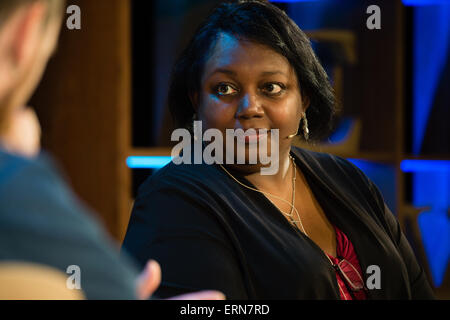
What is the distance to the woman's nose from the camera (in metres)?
1.01

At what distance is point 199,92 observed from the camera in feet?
3.62

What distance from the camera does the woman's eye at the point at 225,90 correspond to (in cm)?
103

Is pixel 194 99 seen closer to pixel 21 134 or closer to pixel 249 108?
pixel 249 108

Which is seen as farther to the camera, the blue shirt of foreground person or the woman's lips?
the woman's lips

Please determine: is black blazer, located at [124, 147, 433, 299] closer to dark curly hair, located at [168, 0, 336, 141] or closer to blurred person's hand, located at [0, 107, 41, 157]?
dark curly hair, located at [168, 0, 336, 141]

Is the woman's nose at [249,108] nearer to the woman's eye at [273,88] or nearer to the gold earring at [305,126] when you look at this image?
the woman's eye at [273,88]

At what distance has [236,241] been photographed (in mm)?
952

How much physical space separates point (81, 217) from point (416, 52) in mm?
2301

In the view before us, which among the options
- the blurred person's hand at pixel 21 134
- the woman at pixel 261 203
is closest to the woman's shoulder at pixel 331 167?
the woman at pixel 261 203

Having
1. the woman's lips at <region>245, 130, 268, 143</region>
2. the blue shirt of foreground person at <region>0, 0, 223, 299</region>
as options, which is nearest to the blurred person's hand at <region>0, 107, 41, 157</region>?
the blue shirt of foreground person at <region>0, 0, 223, 299</region>

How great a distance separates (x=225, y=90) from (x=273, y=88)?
0.31 feet

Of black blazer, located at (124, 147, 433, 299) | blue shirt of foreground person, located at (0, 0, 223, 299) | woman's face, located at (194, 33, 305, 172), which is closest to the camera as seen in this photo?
blue shirt of foreground person, located at (0, 0, 223, 299)

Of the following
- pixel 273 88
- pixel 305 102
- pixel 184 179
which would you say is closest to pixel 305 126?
pixel 305 102

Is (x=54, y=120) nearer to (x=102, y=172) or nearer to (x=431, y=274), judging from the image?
(x=102, y=172)
